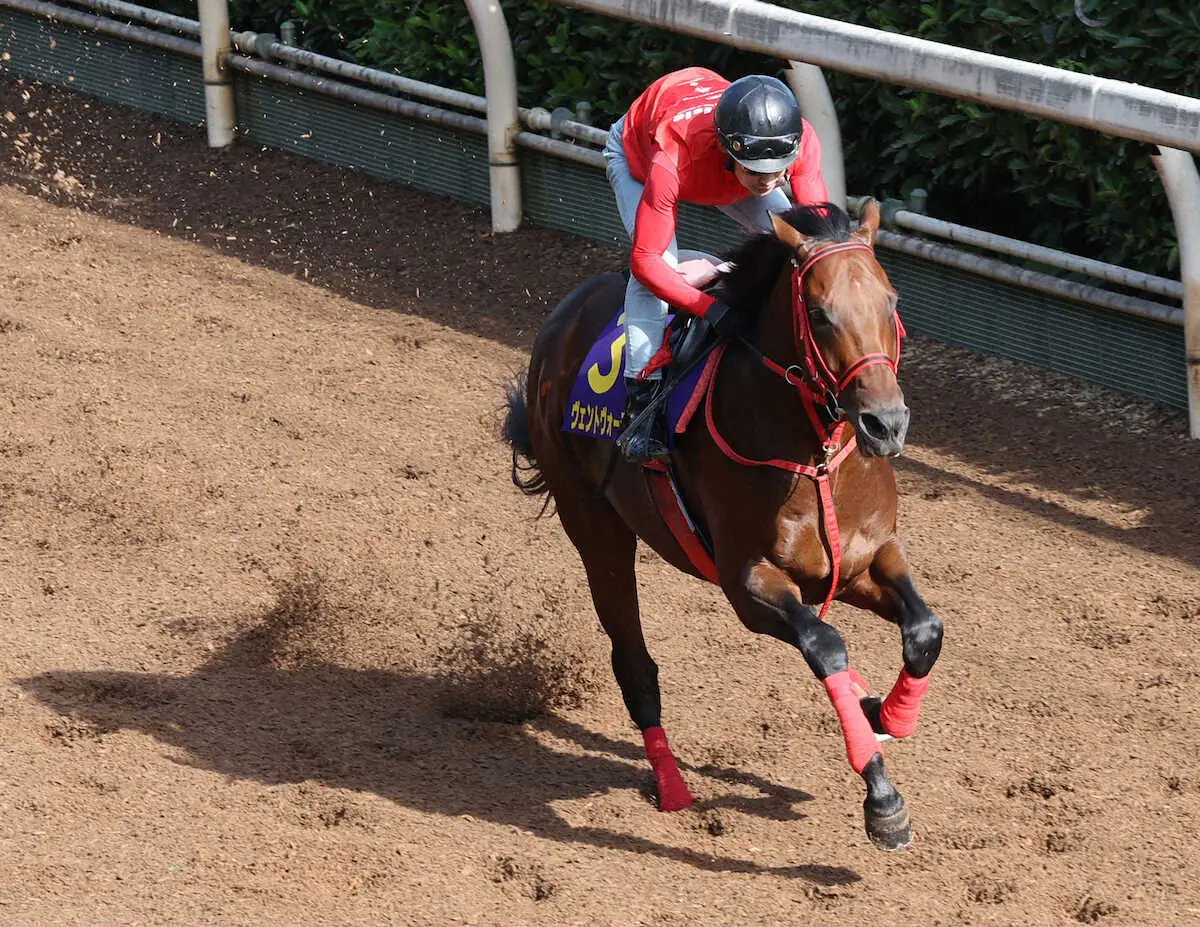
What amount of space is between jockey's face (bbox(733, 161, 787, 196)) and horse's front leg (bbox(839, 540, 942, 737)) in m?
1.05

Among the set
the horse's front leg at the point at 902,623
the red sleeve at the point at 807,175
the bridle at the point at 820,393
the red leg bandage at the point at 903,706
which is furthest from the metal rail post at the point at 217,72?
the red leg bandage at the point at 903,706

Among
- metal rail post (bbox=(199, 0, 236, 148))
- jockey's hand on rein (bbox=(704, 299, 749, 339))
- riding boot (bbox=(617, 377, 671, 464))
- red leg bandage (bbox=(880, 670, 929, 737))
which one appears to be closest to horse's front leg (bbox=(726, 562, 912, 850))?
red leg bandage (bbox=(880, 670, 929, 737))

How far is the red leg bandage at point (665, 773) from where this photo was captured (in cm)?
536

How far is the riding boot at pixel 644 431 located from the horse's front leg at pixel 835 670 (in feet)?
1.75

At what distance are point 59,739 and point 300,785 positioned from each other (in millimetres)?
845

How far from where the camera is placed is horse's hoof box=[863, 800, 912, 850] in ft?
14.7

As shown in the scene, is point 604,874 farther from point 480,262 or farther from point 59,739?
point 480,262

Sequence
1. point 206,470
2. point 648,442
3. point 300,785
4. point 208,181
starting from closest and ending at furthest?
point 648,442 → point 300,785 → point 206,470 → point 208,181

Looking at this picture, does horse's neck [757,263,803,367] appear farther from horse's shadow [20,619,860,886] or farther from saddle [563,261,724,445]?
horse's shadow [20,619,860,886]

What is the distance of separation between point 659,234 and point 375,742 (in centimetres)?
205

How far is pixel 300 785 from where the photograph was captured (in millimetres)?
5469

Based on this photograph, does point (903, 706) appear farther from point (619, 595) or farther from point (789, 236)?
point (789, 236)

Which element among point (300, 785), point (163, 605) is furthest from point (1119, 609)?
point (163, 605)

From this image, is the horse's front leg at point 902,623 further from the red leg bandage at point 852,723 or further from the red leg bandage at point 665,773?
the red leg bandage at point 665,773
